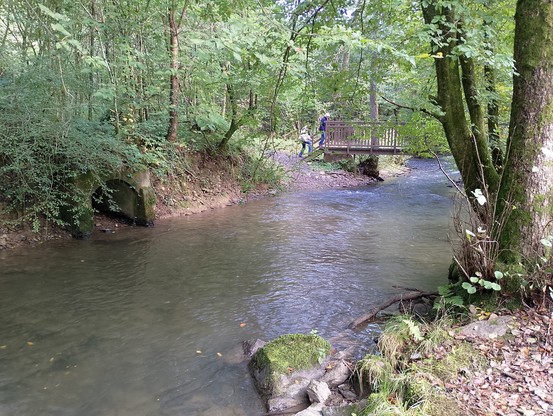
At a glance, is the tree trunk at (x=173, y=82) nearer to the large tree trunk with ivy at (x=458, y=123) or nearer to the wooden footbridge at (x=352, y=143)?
the large tree trunk with ivy at (x=458, y=123)

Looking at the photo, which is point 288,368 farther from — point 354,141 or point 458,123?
point 354,141

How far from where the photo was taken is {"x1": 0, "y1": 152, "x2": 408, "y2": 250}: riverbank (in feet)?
26.9

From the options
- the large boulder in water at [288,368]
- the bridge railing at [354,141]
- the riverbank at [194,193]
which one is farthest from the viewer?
the bridge railing at [354,141]

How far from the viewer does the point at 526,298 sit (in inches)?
157

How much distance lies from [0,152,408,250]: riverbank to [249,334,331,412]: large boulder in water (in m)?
6.14

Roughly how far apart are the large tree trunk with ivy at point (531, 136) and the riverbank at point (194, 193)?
794cm

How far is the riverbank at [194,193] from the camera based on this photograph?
820cm

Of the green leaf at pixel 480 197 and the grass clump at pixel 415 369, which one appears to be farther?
the green leaf at pixel 480 197

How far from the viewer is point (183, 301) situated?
19.1ft

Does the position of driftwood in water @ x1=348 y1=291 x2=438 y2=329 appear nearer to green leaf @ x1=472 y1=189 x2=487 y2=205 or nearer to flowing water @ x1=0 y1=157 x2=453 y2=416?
flowing water @ x1=0 y1=157 x2=453 y2=416

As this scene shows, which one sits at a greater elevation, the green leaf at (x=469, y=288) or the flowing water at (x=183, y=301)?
the green leaf at (x=469, y=288)

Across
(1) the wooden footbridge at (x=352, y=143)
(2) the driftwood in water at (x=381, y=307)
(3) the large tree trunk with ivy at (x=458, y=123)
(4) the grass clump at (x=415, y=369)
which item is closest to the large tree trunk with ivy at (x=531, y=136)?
(4) the grass clump at (x=415, y=369)

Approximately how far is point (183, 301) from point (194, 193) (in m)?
6.22

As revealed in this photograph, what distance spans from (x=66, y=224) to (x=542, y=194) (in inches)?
330
